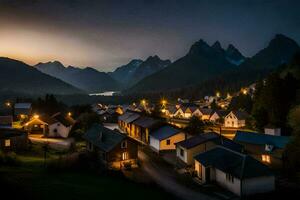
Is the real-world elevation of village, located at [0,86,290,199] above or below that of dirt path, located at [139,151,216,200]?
above

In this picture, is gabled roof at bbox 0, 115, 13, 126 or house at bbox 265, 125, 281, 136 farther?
gabled roof at bbox 0, 115, 13, 126

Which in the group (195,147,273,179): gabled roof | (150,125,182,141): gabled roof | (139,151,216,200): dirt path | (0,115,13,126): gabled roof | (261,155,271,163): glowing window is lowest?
(139,151,216,200): dirt path

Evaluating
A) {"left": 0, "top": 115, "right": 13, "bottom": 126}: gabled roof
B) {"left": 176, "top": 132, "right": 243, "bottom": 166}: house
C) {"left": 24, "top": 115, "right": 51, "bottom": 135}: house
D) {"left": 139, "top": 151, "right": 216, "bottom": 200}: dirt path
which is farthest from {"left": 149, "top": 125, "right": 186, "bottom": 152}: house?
{"left": 0, "top": 115, "right": 13, "bottom": 126}: gabled roof

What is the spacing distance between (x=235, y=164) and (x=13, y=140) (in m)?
35.9

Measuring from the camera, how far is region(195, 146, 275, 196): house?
32.8 meters

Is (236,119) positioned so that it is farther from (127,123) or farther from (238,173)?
(238,173)

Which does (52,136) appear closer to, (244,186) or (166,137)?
(166,137)

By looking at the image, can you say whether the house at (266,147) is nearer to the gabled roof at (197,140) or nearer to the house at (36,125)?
the gabled roof at (197,140)

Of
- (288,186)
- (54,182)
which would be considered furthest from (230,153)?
(54,182)

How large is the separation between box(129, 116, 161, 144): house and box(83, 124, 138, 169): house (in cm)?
1503

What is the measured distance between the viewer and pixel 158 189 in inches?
1350

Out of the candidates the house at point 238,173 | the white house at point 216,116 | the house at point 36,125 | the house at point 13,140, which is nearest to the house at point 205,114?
the white house at point 216,116

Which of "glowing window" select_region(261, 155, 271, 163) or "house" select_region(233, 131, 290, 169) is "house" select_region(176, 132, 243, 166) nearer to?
"house" select_region(233, 131, 290, 169)

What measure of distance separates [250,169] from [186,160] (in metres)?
13.8
